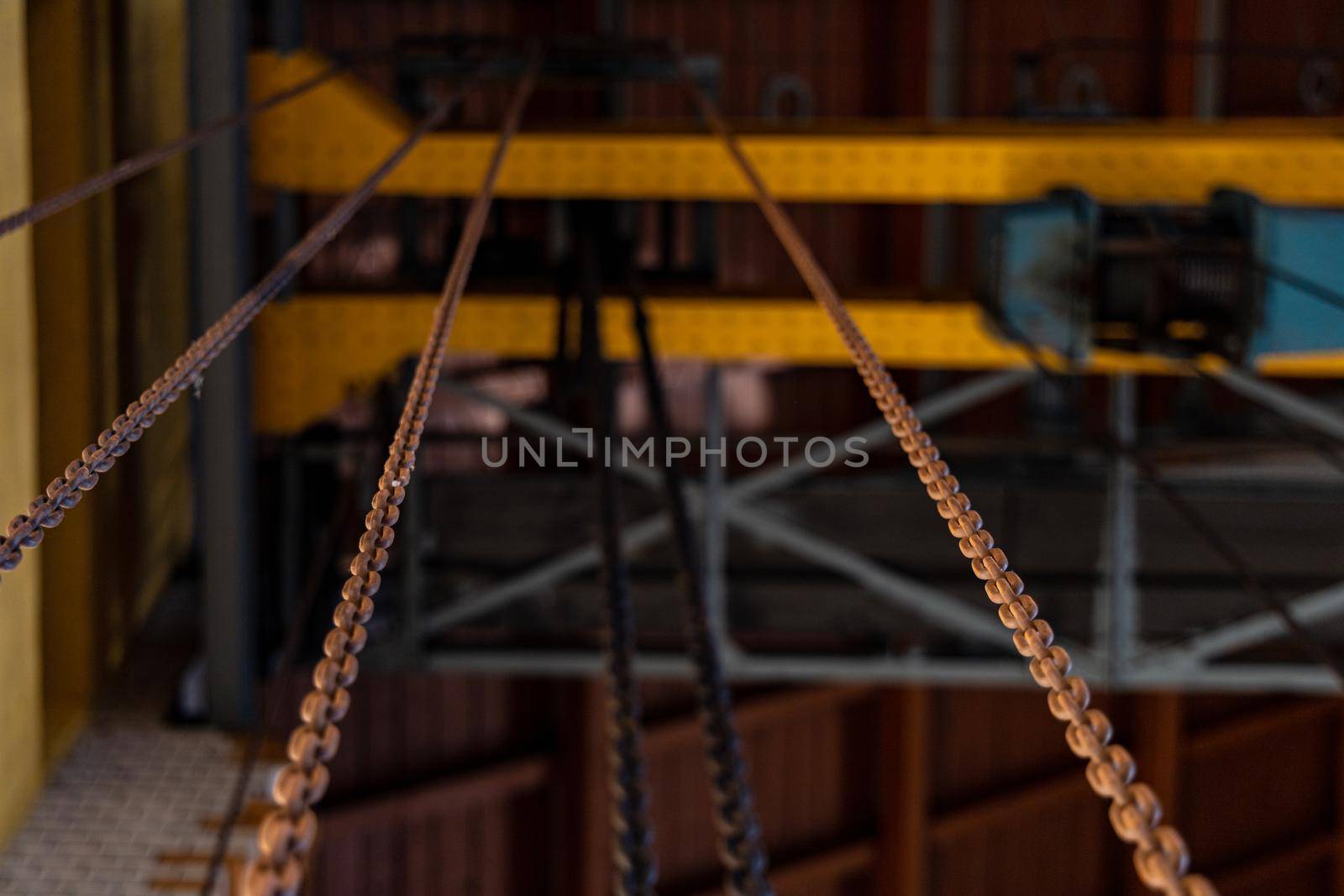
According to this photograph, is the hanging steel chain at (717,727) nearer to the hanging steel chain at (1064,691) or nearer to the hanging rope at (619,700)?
the hanging rope at (619,700)

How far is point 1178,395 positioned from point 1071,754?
10.6ft

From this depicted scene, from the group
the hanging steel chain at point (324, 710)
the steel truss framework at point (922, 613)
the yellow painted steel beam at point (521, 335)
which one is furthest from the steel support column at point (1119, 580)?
the hanging steel chain at point (324, 710)

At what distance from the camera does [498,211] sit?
16.2 ft

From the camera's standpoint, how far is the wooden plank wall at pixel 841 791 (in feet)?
29.3

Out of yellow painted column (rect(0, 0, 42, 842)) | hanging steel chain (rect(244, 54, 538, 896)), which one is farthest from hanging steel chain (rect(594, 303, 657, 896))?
yellow painted column (rect(0, 0, 42, 842))

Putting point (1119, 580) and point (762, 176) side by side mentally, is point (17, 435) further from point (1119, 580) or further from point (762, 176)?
point (1119, 580)

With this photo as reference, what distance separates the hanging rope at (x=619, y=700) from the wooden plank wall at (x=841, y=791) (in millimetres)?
6227

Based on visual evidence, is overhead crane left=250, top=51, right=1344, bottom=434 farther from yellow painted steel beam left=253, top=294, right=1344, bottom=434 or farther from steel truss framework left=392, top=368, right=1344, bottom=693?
steel truss framework left=392, top=368, right=1344, bottom=693

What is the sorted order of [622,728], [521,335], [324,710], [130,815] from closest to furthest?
[324,710] < [622,728] < [130,815] < [521,335]

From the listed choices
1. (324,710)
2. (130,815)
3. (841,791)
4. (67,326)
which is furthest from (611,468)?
(841,791)

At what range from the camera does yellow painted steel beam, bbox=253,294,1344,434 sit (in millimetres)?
4211

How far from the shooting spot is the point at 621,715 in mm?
1816

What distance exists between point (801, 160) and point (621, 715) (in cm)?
272

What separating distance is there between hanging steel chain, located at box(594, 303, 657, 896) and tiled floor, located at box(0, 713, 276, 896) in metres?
1.67
